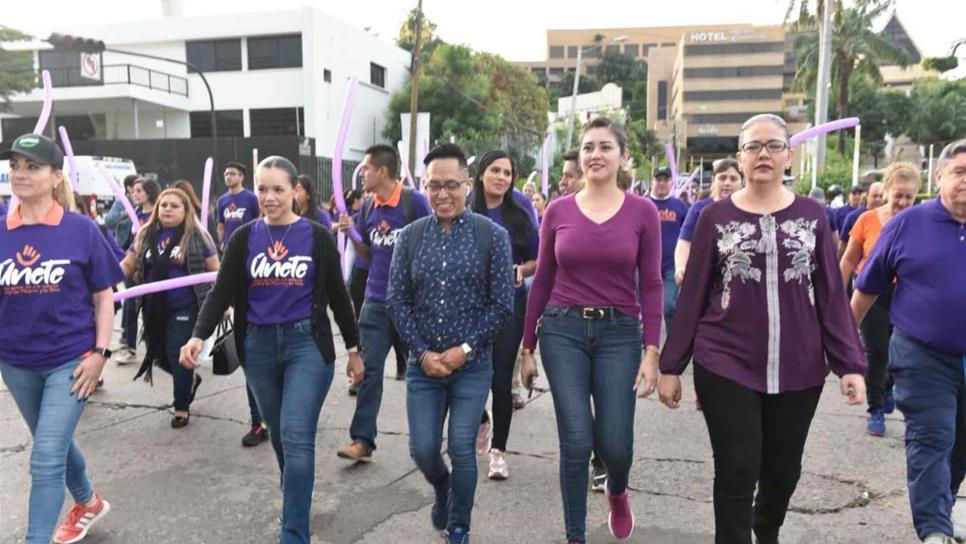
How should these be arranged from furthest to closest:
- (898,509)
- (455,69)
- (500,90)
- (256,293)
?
(500,90)
(455,69)
(898,509)
(256,293)

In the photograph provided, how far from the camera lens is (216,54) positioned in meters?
33.8

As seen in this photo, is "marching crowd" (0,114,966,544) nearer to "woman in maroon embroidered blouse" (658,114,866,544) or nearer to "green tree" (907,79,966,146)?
"woman in maroon embroidered blouse" (658,114,866,544)

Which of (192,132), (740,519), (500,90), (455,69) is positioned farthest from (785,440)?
(500,90)

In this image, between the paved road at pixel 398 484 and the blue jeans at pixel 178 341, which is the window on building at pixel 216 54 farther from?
the blue jeans at pixel 178 341

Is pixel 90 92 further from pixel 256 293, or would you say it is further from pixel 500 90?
pixel 256 293

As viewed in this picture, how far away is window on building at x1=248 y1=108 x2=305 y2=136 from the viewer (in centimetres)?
3297

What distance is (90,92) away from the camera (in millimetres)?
33500

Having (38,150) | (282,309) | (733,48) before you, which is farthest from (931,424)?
(733,48)

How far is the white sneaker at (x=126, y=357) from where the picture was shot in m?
8.19

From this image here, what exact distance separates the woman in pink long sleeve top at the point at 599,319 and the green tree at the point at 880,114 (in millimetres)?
69193

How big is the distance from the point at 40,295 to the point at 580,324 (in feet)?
7.92

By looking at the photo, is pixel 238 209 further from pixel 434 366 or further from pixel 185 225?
pixel 434 366

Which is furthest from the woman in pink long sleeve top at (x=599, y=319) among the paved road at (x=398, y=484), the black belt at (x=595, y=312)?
the paved road at (x=398, y=484)

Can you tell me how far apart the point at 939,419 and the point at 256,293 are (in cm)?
320
